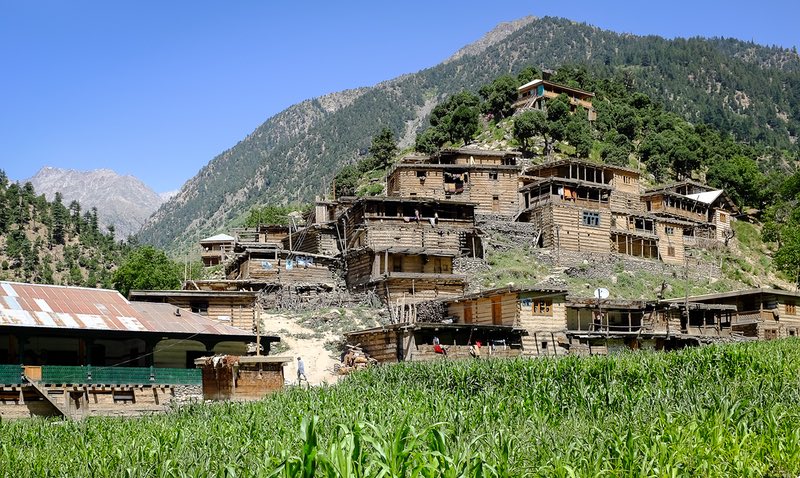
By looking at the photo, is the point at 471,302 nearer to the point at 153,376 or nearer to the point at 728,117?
the point at 153,376

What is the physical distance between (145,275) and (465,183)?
98.8 feet

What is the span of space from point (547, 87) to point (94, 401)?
255ft

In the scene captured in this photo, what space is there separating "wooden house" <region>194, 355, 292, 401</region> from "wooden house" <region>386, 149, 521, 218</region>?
33086 mm

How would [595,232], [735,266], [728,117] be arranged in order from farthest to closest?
1. [728,117]
2. [735,266]
3. [595,232]

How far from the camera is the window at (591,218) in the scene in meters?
64.7

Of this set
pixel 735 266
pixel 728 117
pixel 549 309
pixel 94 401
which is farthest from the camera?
pixel 728 117

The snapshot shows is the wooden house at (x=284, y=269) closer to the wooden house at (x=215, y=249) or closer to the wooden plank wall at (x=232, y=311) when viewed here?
the wooden plank wall at (x=232, y=311)

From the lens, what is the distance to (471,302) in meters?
49.8

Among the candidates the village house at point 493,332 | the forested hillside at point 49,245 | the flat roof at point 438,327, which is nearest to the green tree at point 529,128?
the village house at point 493,332

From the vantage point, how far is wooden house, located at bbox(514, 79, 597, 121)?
97375mm

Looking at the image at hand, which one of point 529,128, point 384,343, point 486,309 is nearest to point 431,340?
point 384,343

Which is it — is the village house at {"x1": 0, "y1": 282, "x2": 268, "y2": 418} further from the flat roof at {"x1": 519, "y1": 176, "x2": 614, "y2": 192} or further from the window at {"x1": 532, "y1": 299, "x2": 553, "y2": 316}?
the flat roof at {"x1": 519, "y1": 176, "x2": 614, "y2": 192}

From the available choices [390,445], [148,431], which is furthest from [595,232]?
[390,445]

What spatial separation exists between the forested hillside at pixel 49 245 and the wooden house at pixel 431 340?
4712cm
